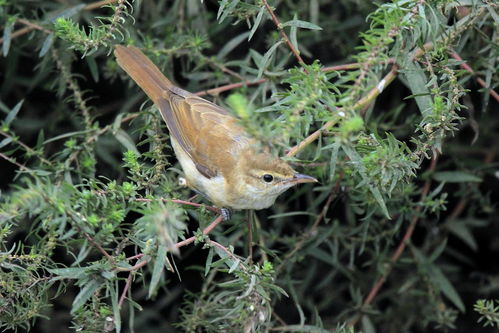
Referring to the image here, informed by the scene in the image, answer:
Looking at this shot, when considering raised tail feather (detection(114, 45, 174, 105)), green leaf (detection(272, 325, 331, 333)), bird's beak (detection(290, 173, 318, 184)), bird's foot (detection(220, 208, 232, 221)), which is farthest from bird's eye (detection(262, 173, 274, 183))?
raised tail feather (detection(114, 45, 174, 105))

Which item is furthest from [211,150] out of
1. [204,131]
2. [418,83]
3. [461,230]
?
[461,230]

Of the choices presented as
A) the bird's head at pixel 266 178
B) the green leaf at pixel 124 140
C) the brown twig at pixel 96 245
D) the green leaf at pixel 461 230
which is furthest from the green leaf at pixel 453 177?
the brown twig at pixel 96 245

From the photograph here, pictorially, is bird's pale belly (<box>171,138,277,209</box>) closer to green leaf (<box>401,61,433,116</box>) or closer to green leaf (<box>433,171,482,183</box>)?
green leaf (<box>401,61,433,116</box>)

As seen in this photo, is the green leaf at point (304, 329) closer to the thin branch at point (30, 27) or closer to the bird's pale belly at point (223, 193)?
the bird's pale belly at point (223, 193)

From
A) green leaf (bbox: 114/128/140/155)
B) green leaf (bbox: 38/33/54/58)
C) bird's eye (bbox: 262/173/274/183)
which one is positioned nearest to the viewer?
bird's eye (bbox: 262/173/274/183)

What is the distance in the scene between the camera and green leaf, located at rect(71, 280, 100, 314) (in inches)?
103

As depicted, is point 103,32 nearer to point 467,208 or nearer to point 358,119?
point 358,119

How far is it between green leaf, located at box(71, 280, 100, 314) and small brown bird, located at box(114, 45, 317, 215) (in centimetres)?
95

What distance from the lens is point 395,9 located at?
103 inches

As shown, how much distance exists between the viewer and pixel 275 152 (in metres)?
2.34

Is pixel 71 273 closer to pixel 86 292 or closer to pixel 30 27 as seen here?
pixel 86 292

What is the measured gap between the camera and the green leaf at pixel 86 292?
8.57 feet

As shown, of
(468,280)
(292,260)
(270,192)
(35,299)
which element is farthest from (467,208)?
(35,299)

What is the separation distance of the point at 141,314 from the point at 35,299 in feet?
8.15
